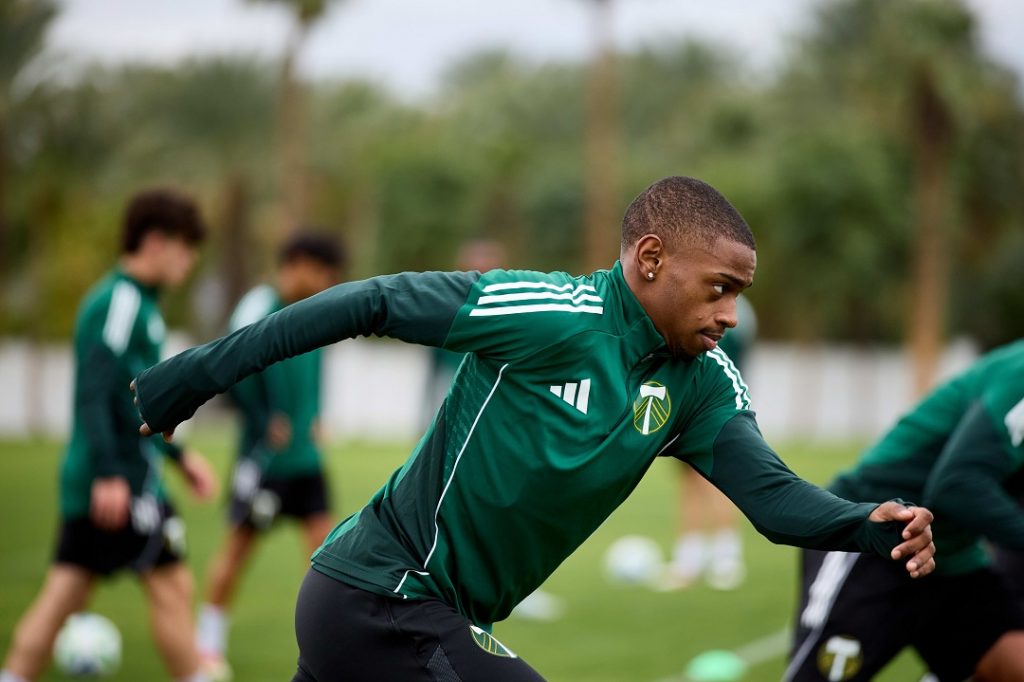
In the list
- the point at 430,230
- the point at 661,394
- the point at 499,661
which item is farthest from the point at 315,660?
the point at 430,230

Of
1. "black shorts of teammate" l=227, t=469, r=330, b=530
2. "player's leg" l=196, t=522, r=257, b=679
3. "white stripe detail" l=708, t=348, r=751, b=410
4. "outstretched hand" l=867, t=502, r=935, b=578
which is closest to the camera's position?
"outstretched hand" l=867, t=502, r=935, b=578

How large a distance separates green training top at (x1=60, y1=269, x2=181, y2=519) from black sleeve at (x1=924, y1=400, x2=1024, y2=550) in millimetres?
3528

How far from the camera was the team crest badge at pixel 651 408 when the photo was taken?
344 centimetres

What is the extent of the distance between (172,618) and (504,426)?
3.50 m

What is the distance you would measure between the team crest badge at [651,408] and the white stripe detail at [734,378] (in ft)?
0.81

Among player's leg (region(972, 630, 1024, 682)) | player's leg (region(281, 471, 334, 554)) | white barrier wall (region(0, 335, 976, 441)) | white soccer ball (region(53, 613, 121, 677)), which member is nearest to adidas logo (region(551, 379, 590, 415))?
player's leg (region(972, 630, 1024, 682))

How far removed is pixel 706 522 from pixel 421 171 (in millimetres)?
33120

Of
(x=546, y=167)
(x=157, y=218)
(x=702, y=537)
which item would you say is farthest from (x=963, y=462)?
(x=546, y=167)

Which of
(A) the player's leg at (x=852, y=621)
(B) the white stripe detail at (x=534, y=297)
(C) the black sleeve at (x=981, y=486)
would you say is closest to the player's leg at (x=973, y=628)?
(A) the player's leg at (x=852, y=621)

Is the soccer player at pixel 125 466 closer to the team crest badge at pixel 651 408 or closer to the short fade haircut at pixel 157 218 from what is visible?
the short fade haircut at pixel 157 218

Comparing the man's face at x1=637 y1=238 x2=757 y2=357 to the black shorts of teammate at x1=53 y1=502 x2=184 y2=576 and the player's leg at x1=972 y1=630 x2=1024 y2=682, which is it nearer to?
the player's leg at x1=972 y1=630 x2=1024 y2=682

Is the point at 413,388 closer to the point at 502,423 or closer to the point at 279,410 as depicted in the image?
the point at 279,410

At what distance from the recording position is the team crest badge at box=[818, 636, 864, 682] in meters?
4.65

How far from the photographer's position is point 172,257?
6.39 m
